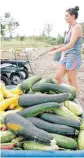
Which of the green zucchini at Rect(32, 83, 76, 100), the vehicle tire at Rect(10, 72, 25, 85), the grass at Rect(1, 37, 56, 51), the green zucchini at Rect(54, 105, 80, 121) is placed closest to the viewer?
the green zucchini at Rect(54, 105, 80, 121)

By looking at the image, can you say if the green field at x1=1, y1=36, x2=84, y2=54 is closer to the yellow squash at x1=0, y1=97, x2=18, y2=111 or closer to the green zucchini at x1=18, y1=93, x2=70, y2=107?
the yellow squash at x1=0, y1=97, x2=18, y2=111

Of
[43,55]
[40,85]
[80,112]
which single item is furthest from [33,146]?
[43,55]

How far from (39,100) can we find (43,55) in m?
18.2

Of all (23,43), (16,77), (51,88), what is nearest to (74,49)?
(51,88)

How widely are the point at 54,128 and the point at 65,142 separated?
212 mm

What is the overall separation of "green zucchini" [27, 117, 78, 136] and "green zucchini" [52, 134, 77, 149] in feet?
0.31

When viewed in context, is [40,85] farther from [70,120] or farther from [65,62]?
[65,62]

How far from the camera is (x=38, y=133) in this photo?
9.91 feet

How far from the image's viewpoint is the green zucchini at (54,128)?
3238 millimetres

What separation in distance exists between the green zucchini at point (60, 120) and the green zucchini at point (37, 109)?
6 cm

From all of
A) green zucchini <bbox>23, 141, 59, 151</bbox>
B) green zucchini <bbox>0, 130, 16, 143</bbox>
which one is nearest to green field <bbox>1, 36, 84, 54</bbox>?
green zucchini <bbox>0, 130, 16, 143</bbox>

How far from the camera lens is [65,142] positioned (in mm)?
3080

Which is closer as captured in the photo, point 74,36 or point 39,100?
point 39,100

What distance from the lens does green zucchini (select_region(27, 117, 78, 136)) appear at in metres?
3.24
